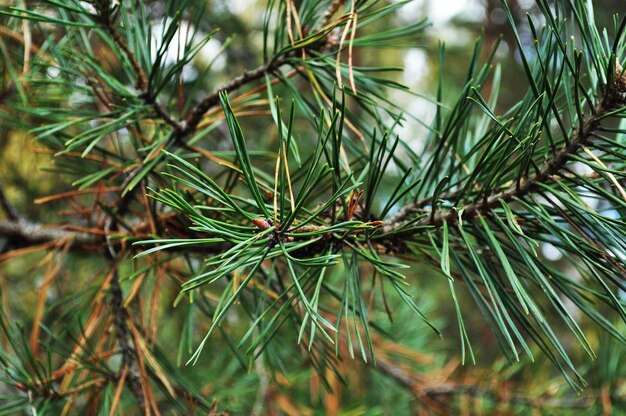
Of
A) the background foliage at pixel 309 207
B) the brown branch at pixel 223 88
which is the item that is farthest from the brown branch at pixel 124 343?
the brown branch at pixel 223 88

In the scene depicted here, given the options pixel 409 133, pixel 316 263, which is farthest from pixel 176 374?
pixel 409 133

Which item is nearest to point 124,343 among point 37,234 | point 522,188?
point 37,234

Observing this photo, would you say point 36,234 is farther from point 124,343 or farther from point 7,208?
point 124,343

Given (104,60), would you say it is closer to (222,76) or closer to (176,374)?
(176,374)

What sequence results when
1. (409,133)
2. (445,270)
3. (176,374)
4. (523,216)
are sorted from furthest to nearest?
(409,133)
(176,374)
(523,216)
(445,270)

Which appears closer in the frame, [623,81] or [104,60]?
[623,81]

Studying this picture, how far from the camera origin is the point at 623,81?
14.6 inches

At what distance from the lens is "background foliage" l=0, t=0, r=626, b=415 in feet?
1.27

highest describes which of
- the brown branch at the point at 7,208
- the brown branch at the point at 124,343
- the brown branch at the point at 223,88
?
the brown branch at the point at 223,88

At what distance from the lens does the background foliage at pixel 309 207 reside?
1.27 feet

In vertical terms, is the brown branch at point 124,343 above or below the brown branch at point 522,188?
below

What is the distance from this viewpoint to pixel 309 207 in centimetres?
58

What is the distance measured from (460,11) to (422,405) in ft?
5.51

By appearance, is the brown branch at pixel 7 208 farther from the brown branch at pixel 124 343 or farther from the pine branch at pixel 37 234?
the brown branch at pixel 124 343
